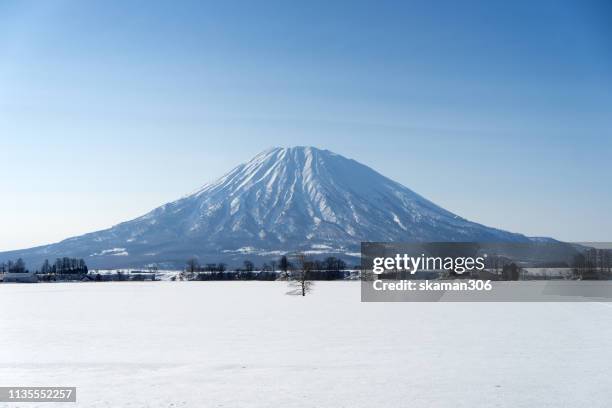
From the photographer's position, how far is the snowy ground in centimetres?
1711

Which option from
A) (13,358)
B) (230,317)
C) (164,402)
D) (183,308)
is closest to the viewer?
(164,402)

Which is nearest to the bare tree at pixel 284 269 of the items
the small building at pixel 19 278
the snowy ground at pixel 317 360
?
the small building at pixel 19 278

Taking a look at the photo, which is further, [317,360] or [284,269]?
[284,269]

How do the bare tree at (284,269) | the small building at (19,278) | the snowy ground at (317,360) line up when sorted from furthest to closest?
the small building at (19,278) < the bare tree at (284,269) < the snowy ground at (317,360)

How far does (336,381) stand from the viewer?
18.9m

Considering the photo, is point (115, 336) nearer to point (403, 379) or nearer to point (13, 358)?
point (13, 358)

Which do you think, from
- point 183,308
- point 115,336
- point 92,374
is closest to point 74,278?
point 183,308

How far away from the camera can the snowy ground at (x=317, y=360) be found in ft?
56.1

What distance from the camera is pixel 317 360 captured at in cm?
2269

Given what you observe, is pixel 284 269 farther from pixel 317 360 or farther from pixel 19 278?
pixel 317 360

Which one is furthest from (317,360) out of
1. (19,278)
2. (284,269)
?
(19,278)

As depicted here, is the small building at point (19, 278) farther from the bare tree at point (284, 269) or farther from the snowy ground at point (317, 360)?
the snowy ground at point (317, 360)

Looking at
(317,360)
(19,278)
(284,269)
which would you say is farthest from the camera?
(19,278)

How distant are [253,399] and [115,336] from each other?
15.0 m
